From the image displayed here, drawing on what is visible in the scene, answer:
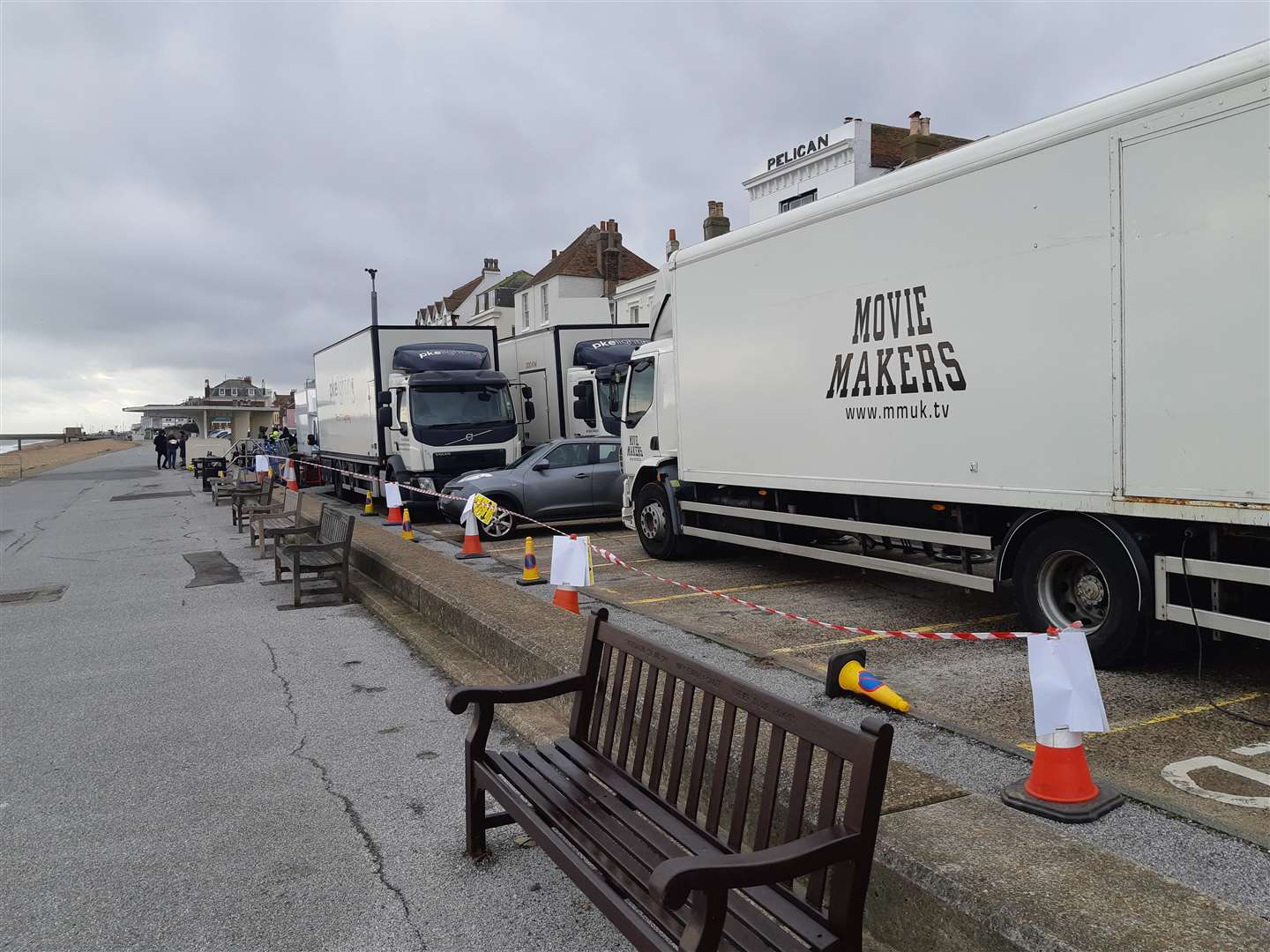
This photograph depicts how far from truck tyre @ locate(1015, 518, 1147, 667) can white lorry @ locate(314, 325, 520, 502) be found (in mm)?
12632

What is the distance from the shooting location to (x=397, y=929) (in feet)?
10.3

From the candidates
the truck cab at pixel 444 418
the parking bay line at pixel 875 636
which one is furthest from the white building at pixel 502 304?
the parking bay line at pixel 875 636

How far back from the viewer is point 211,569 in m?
12.0

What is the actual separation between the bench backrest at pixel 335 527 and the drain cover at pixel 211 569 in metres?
1.44

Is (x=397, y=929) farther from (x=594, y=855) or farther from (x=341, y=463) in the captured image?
(x=341, y=463)

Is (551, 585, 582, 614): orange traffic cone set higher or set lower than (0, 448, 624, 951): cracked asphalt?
higher

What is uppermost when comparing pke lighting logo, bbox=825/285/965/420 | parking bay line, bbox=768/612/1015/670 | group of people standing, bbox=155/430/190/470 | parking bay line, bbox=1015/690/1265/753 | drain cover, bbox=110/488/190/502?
pke lighting logo, bbox=825/285/965/420

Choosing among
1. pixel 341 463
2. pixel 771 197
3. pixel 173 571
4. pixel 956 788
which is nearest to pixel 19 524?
pixel 341 463

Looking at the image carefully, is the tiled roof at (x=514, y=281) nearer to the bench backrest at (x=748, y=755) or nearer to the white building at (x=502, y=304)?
the white building at (x=502, y=304)

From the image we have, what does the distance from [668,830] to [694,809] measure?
12cm

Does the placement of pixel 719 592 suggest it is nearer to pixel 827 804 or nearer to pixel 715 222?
pixel 827 804

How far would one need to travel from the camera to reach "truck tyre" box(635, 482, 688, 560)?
1076cm

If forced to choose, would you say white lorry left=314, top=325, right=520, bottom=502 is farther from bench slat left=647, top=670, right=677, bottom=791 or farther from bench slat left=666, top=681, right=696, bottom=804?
bench slat left=666, top=681, right=696, bottom=804

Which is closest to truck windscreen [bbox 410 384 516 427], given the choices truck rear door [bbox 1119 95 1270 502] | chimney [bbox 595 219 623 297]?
truck rear door [bbox 1119 95 1270 502]
